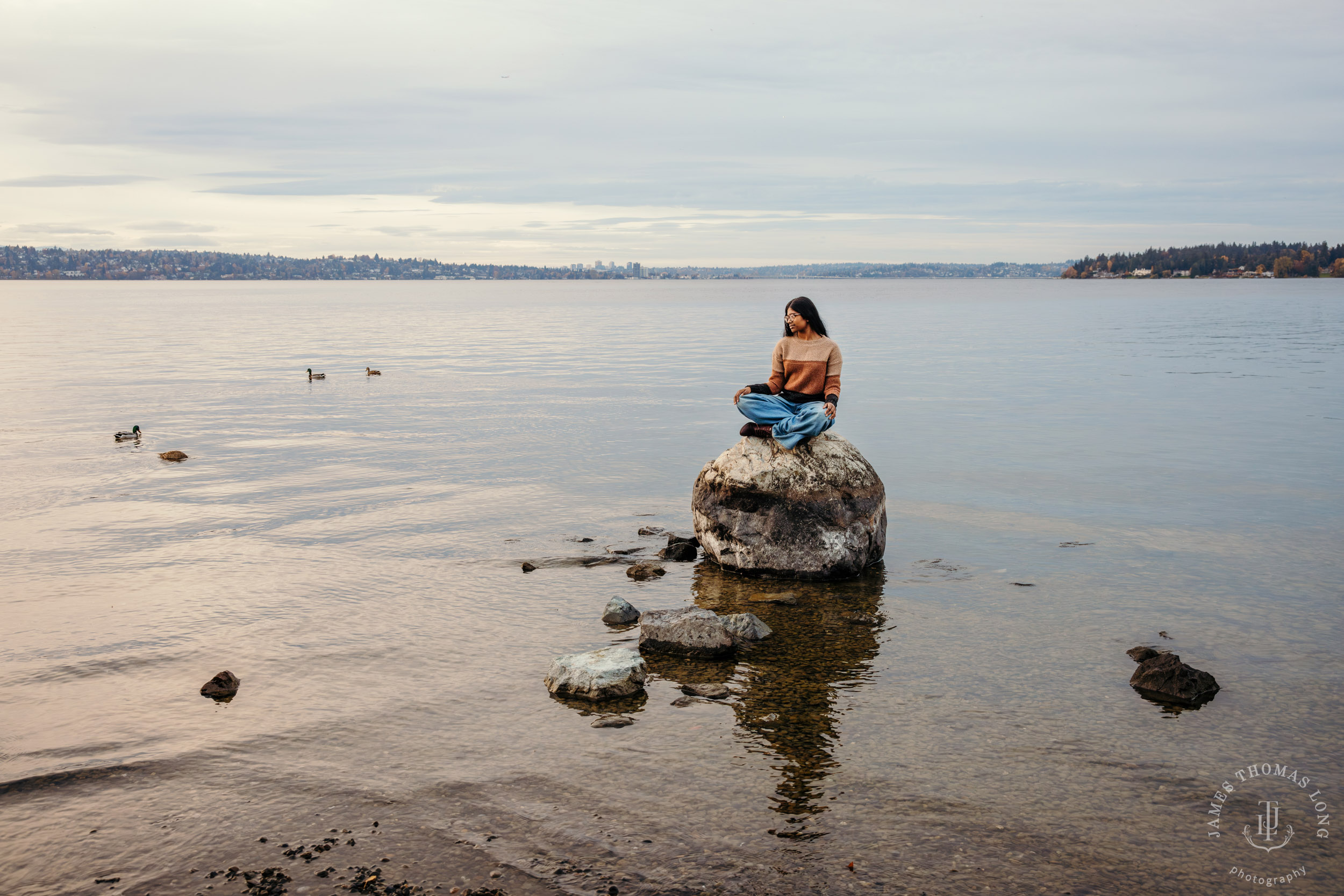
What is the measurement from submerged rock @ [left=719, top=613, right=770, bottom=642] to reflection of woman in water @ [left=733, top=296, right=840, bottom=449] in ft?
10.5

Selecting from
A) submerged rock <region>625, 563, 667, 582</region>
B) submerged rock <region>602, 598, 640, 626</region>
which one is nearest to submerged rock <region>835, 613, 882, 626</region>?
submerged rock <region>602, 598, 640, 626</region>

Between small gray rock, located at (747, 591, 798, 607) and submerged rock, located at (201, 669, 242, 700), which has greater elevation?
submerged rock, located at (201, 669, 242, 700)

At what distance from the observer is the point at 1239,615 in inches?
453

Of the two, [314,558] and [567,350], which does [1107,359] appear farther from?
[314,558]

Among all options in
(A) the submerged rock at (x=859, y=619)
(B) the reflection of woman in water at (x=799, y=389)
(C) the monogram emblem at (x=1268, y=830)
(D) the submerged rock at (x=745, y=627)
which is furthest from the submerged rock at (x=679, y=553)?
(C) the monogram emblem at (x=1268, y=830)

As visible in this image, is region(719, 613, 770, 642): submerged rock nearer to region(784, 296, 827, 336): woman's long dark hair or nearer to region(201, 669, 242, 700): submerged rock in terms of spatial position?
region(784, 296, 827, 336): woman's long dark hair

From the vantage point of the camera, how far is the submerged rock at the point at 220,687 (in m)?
9.03

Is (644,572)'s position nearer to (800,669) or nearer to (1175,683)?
(800,669)

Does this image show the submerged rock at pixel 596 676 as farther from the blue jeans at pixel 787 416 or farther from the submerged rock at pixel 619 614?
the blue jeans at pixel 787 416

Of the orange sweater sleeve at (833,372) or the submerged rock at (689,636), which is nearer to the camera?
the submerged rock at (689,636)

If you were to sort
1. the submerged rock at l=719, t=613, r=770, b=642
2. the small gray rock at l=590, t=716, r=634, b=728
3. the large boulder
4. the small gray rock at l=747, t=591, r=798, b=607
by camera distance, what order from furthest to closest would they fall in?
the large boulder, the small gray rock at l=747, t=591, r=798, b=607, the submerged rock at l=719, t=613, r=770, b=642, the small gray rock at l=590, t=716, r=634, b=728

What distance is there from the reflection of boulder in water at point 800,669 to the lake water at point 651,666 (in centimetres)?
5

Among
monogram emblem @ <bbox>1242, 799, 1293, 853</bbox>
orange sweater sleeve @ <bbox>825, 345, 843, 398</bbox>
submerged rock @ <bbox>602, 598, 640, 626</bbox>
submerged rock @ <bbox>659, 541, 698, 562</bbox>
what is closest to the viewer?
monogram emblem @ <bbox>1242, 799, 1293, 853</bbox>

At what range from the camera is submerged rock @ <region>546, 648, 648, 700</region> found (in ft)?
29.6
